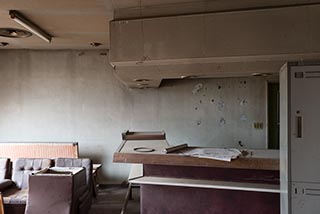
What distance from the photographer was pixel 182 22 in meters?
2.91

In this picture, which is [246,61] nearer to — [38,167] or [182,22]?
[182,22]

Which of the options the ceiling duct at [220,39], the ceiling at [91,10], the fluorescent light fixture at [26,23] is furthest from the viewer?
the fluorescent light fixture at [26,23]

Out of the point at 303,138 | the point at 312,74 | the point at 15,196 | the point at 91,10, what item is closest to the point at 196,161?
the point at 303,138

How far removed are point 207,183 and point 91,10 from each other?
2253 mm

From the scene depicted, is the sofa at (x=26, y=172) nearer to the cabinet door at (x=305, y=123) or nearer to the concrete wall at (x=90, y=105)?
the concrete wall at (x=90, y=105)

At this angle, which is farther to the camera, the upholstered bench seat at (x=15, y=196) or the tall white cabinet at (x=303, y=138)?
the upholstered bench seat at (x=15, y=196)

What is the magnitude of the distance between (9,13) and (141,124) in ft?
10.9

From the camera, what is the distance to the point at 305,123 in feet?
6.54

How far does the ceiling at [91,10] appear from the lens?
2.90 m

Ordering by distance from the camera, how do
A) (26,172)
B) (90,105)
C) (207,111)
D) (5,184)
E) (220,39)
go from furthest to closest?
(90,105) < (207,111) < (26,172) < (5,184) < (220,39)

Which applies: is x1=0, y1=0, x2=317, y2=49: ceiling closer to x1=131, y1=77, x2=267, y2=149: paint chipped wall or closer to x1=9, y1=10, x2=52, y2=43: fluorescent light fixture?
x1=9, y1=10, x2=52, y2=43: fluorescent light fixture

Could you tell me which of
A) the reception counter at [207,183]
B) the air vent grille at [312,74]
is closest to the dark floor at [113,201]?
the reception counter at [207,183]

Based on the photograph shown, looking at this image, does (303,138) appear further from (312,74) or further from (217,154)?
(217,154)

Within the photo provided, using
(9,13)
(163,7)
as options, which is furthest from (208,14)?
(9,13)
